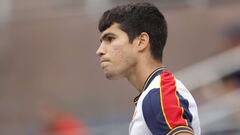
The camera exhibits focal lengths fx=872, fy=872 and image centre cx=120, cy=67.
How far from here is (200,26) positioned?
445 inches

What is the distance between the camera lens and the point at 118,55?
12.9 feet

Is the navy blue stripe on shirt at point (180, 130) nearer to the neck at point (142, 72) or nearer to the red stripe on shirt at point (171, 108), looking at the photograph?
the red stripe on shirt at point (171, 108)

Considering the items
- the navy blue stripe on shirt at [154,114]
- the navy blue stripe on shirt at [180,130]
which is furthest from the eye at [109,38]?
the navy blue stripe on shirt at [180,130]

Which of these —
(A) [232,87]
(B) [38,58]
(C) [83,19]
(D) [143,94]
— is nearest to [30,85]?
Result: (B) [38,58]

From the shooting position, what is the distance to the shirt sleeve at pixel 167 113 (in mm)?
3594

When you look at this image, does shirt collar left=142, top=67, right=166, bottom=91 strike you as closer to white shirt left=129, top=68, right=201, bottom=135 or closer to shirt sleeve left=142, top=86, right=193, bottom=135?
white shirt left=129, top=68, right=201, bottom=135

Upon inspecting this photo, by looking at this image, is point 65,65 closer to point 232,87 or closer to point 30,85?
point 30,85

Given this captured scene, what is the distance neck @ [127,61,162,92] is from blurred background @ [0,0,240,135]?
6.09 m

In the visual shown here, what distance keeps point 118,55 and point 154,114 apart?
42 centimetres

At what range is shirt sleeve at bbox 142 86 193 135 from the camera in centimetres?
359

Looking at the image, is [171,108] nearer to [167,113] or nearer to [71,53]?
[167,113]

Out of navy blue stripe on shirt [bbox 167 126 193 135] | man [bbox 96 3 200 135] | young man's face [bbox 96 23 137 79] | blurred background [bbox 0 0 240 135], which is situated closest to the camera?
navy blue stripe on shirt [bbox 167 126 193 135]

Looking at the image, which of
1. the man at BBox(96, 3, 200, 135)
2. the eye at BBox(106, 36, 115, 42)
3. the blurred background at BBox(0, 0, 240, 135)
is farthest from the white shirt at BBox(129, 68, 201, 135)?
the blurred background at BBox(0, 0, 240, 135)

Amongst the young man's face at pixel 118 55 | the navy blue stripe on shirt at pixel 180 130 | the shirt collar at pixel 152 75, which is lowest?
the navy blue stripe on shirt at pixel 180 130
